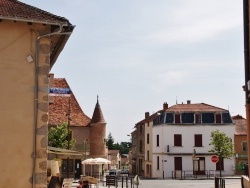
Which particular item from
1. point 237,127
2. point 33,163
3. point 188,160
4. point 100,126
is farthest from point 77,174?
point 33,163

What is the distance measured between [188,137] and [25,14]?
42529 millimetres

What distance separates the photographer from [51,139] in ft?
114

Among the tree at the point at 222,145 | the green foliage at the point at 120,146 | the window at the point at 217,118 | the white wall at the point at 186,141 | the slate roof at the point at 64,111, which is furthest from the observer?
the green foliage at the point at 120,146

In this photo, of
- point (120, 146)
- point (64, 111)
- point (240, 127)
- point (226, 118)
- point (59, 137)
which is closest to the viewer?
point (59, 137)

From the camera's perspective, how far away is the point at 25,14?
33.4ft

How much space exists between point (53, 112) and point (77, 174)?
21.4 ft

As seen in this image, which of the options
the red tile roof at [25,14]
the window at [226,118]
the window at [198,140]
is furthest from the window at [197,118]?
the red tile roof at [25,14]

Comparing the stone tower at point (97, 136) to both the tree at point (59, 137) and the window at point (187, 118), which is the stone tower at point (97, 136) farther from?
the window at point (187, 118)

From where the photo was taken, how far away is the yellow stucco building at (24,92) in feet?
32.0

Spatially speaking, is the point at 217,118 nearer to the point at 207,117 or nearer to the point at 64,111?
the point at 207,117

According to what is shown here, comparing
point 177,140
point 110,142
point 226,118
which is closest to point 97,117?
point 177,140

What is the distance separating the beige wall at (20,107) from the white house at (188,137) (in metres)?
41.3

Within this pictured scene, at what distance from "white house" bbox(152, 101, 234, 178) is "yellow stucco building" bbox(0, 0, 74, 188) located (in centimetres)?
4127

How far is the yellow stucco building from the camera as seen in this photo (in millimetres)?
9750
